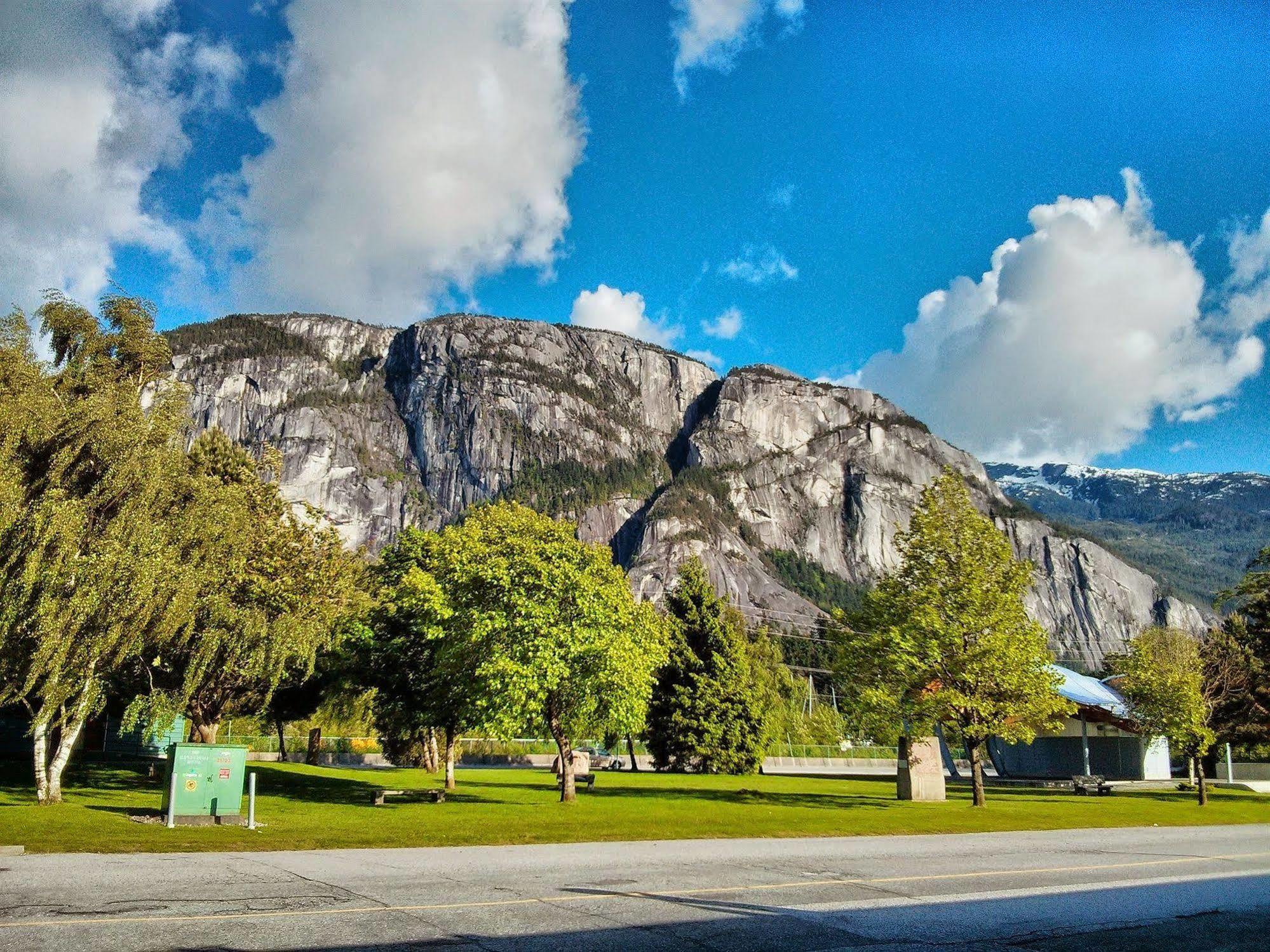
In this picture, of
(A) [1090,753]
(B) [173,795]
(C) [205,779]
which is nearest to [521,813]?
(C) [205,779]

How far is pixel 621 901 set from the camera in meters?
11.7

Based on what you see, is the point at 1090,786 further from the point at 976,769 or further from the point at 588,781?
the point at 588,781

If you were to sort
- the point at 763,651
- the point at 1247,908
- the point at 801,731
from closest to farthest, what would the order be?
the point at 1247,908 < the point at 763,651 < the point at 801,731

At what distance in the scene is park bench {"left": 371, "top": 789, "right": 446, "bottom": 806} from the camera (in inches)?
1139

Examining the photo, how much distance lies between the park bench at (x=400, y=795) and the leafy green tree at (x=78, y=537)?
8.18 metres

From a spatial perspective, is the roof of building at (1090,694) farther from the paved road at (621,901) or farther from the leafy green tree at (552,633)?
the paved road at (621,901)

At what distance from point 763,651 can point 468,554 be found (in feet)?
154

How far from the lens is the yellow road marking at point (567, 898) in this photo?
30.7ft

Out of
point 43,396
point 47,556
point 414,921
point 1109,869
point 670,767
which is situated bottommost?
point 670,767

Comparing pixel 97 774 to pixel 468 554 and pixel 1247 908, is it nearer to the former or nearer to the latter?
pixel 468 554

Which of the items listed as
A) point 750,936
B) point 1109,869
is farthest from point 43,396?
point 1109,869

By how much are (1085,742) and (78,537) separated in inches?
2407

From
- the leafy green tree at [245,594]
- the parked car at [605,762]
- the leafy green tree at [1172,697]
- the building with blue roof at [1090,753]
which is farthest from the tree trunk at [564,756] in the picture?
the building with blue roof at [1090,753]

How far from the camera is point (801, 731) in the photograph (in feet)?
268
